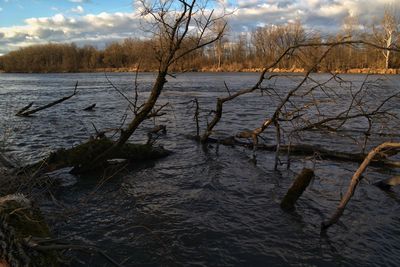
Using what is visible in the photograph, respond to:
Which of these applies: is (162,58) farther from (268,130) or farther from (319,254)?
(268,130)

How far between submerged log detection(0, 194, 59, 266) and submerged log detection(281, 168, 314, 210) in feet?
15.5

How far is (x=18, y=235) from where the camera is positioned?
4.18 m

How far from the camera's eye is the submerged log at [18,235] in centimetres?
404

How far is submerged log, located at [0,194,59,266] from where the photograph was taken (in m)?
4.04

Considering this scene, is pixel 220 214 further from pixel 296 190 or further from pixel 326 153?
pixel 326 153

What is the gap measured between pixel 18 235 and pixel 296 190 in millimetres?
5452

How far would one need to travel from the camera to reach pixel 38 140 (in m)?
15.0

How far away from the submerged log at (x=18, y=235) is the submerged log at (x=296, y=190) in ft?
15.5

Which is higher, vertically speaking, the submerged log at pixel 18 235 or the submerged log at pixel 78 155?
the submerged log at pixel 18 235

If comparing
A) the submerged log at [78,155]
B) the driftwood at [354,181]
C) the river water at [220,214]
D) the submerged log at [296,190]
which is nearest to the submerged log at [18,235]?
the river water at [220,214]

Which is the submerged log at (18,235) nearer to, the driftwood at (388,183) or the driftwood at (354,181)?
the driftwood at (354,181)

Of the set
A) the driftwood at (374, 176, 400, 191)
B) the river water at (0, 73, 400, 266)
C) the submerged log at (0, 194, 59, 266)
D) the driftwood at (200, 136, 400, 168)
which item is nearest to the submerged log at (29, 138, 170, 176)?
the river water at (0, 73, 400, 266)

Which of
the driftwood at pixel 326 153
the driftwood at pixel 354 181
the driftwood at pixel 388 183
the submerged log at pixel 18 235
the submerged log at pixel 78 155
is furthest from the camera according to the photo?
the driftwood at pixel 326 153

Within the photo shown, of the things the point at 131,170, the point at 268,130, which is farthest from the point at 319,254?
the point at 268,130
